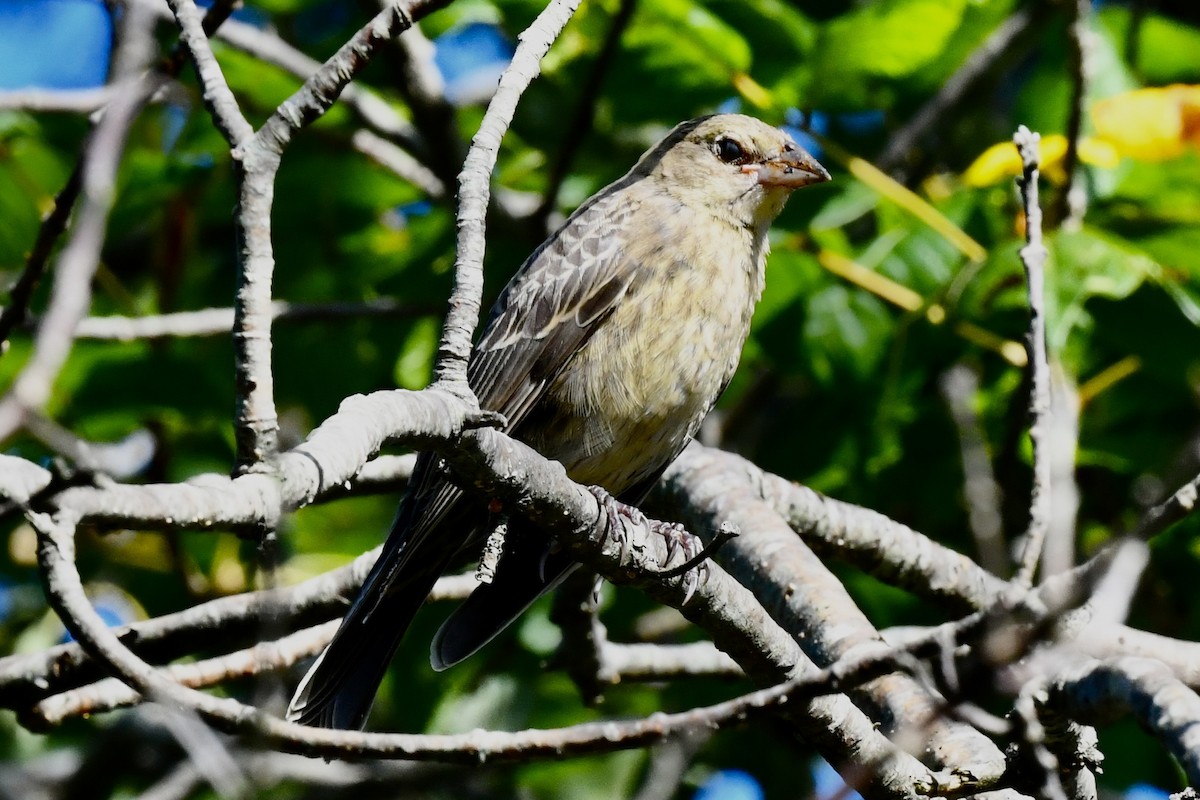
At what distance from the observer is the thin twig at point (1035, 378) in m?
2.93

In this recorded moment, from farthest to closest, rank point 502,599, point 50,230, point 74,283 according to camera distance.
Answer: point 502,599, point 50,230, point 74,283

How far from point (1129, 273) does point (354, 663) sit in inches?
98.9

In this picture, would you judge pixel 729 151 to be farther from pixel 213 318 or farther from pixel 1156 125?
pixel 213 318

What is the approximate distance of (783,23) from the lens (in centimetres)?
486

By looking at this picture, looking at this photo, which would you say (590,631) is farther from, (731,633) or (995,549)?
(995,549)

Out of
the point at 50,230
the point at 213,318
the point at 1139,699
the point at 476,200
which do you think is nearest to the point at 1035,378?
the point at 1139,699

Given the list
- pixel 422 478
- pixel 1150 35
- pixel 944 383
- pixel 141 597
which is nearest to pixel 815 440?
pixel 944 383

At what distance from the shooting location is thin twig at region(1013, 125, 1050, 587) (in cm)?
293

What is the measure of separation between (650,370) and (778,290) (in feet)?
2.30

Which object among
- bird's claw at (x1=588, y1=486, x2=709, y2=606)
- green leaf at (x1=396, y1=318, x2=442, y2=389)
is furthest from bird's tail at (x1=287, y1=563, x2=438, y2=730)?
green leaf at (x1=396, y1=318, x2=442, y2=389)

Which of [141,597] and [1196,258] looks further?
[141,597]

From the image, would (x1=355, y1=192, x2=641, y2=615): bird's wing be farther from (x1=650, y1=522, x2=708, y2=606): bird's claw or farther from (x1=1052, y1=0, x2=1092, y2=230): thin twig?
(x1=1052, y1=0, x2=1092, y2=230): thin twig

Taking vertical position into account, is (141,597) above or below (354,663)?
above

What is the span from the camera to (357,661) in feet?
13.6
